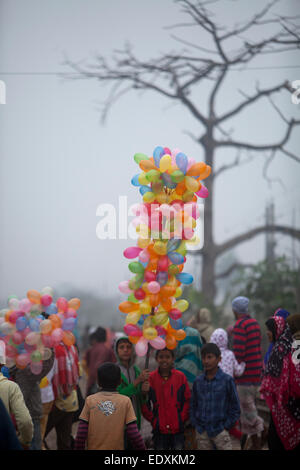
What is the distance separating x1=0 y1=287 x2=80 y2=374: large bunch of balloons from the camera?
4332 millimetres

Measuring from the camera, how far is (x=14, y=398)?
127 inches

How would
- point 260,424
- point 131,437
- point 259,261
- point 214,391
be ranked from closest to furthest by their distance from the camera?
point 131,437, point 214,391, point 260,424, point 259,261

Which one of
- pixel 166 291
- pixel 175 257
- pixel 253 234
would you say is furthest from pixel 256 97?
pixel 166 291

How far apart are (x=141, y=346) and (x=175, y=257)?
28.5 inches

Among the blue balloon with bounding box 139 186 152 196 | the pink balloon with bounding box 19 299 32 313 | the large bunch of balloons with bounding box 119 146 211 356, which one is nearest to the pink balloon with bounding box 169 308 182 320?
the large bunch of balloons with bounding box 119 146 211 356

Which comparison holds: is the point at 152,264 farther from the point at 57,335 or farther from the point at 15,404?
the point at 15,404

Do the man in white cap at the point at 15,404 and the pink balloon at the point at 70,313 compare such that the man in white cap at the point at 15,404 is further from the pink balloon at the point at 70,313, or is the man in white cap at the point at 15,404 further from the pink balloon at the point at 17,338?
the pink balloon at the point at 70,313

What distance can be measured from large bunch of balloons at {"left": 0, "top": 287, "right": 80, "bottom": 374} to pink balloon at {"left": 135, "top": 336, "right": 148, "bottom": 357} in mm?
784

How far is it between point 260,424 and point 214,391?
1204mm

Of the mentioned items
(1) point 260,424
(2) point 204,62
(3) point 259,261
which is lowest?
(1) point 260,424

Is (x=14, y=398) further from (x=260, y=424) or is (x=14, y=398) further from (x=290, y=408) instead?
(x=260, y=424)

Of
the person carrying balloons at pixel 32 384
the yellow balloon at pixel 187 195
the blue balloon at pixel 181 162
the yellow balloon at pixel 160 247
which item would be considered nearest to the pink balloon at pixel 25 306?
the person carrying balloons at pixel 32 384
